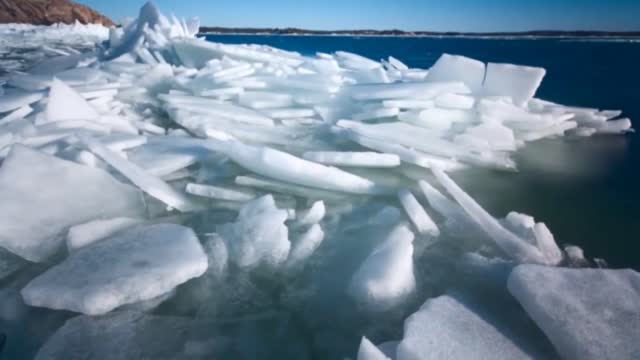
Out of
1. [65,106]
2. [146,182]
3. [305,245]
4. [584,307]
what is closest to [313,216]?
[305,245]

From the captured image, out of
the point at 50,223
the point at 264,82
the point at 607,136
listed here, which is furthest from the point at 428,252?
the point at 607,136

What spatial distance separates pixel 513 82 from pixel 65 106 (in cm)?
312

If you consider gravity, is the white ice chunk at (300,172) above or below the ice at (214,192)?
above

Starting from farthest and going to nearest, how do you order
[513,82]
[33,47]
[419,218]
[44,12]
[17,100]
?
1. [44,12]
2. [33,47]
3. [513,82]
4. [17,100]
5. [419,218]

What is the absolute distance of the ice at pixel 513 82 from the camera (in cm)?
318

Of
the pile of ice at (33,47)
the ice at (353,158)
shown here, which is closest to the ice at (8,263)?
the ice at (353,158)

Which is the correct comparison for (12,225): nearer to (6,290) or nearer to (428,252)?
(6,290)

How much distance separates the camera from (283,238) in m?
1.47

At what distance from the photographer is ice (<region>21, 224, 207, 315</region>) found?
44.0 inches

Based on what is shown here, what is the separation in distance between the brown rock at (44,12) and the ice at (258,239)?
41.6m

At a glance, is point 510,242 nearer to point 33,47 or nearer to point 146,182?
point 146,182

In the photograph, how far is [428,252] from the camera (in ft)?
4.94

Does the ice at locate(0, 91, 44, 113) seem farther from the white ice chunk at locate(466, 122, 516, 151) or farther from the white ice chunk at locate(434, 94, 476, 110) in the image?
the white ice chunk at locate(466, 122, 516, 151)

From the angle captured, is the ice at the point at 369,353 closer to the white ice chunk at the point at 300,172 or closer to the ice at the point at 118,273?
the ice at the point at 118,273
